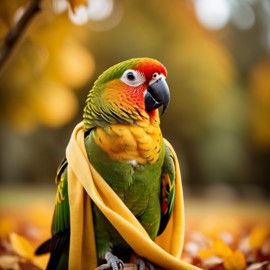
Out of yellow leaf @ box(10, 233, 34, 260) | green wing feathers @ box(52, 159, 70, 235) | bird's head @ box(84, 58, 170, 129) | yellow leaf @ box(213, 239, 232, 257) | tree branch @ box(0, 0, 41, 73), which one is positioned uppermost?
tree branch @ box(0, 0, 41, 73)

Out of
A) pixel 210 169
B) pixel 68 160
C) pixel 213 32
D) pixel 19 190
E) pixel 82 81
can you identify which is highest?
pixel 213 32

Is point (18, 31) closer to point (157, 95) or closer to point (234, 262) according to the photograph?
point (157, 95)

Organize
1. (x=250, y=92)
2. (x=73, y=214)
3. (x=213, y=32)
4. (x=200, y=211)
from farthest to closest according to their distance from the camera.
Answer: (x=250, y=92) < (x=213, y=32) < (x=200, y=211) < (x=73, y=214)

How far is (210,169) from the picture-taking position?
6.70ft

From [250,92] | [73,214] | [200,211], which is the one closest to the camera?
[73,214]

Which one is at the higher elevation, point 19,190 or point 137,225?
point 137,225

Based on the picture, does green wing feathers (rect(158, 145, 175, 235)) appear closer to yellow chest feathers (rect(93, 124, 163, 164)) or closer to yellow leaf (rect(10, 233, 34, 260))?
yellow chest feathers (rect(93, 124, 163, 164))

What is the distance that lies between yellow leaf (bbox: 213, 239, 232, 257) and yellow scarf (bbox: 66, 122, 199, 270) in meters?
0.13

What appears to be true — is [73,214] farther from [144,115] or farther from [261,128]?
[261,128]

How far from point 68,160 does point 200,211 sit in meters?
0.89

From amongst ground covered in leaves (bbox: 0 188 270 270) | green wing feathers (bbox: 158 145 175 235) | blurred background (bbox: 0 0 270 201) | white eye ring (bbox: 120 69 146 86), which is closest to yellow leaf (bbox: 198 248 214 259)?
ground covered in leaves (bbox: 0 188 270 270)

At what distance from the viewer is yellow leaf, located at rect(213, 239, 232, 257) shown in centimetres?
81

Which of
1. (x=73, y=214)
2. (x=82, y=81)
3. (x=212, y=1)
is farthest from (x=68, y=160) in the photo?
(x=212, y=1)

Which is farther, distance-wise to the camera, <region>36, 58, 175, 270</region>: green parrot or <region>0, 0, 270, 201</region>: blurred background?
<region>0, 0, 270, 201</region>: blurred background
